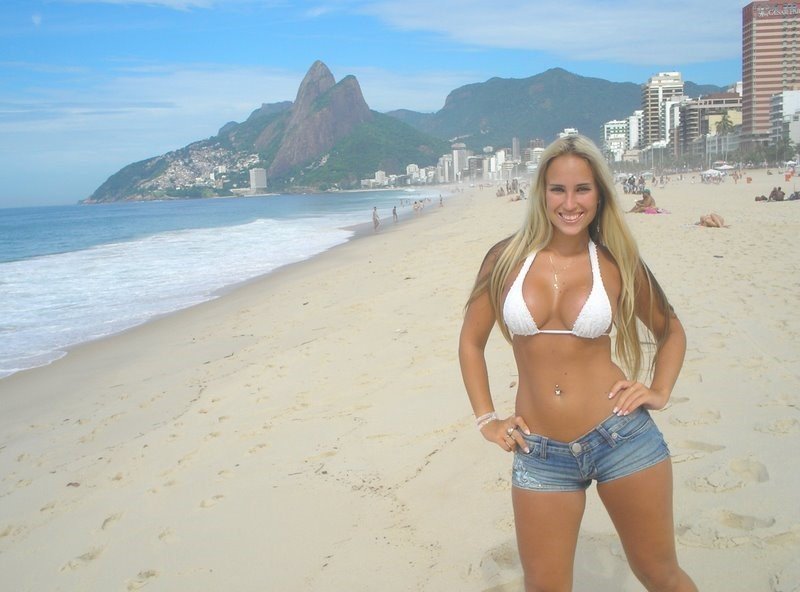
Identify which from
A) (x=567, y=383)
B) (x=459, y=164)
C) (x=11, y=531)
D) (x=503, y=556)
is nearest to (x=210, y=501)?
(x=11, y=531)

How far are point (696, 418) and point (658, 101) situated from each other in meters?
166

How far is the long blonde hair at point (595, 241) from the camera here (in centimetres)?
206

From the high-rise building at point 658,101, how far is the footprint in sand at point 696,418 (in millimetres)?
158295

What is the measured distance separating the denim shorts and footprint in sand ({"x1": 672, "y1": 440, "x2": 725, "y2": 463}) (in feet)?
5.78

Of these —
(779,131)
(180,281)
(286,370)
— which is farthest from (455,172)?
(286,370)

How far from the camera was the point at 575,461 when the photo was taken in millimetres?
1950

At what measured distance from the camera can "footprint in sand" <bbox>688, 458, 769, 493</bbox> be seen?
3.23 meters

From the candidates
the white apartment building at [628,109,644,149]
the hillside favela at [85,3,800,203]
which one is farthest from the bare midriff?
the white apartment building at [628,109,644,149]

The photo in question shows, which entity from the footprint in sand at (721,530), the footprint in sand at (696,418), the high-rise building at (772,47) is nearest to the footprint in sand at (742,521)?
the footprint in sand at (721,530)

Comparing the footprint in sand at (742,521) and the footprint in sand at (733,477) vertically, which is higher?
the footprint in sand at (733,477)

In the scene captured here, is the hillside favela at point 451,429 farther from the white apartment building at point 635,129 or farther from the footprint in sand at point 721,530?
the white apartment building at point 635,129

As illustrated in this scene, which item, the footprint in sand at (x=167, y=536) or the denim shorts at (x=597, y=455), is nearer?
the denim shorts at (x=597, y=455)

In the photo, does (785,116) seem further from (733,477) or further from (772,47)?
(733,477)

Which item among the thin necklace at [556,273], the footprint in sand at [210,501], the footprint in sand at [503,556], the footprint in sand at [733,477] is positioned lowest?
the footprint in sand at [210,501]
